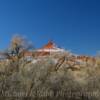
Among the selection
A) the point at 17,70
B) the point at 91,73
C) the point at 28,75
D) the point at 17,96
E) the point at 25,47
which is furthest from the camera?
the point at 25,47

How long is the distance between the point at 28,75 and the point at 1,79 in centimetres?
195

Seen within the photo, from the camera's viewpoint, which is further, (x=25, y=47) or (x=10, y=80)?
(x=25, y=47)

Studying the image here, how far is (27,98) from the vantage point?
20703mm

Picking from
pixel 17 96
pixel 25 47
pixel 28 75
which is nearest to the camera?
pixel 17 96

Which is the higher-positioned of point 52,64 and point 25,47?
point 25,47

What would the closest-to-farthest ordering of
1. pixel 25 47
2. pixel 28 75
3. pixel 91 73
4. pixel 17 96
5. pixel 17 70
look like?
pixel 17 96 → pixel 28 75 → pixel 17 70 → pixel 91 73 → pixel 25 47

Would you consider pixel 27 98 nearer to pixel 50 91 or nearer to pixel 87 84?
pixel 50 91

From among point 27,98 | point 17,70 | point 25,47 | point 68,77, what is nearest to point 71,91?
point 68,77

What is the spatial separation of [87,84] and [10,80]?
5.88 metres

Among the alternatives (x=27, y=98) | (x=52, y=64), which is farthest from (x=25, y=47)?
(x=27, y=98)

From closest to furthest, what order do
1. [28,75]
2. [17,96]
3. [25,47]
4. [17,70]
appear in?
[17,96] → [28,75] → [17,70] → [25,47]

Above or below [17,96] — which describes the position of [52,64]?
above

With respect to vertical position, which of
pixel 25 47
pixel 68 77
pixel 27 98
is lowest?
pixel 27 98

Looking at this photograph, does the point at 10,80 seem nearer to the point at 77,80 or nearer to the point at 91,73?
the point at 77,80
